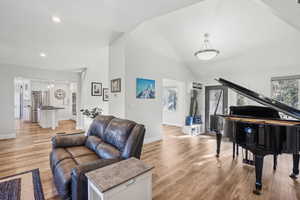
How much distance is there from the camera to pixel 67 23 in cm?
293

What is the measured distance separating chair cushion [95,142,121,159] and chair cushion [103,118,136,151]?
5cm

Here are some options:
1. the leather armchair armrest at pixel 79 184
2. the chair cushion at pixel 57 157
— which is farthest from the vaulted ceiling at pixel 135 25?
the leather armchair armrest at pixel 79 184

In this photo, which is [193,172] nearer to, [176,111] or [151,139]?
[151,139]

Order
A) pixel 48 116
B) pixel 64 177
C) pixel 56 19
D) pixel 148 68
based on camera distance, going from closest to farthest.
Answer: pixel 64 177 < pixel 56 19 < pixel 148 68 < pixel 48 116

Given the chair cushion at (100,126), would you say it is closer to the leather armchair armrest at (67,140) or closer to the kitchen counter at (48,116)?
the leather armchair armrest at (67,140)

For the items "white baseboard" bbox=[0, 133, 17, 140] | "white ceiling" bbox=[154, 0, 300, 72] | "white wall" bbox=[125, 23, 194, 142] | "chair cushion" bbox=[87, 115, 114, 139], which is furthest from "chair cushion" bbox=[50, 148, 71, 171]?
"white baseboard" bbox=[0, 133, 17, 140]

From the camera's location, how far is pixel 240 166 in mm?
2900

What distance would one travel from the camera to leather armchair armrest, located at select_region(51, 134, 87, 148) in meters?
2.48

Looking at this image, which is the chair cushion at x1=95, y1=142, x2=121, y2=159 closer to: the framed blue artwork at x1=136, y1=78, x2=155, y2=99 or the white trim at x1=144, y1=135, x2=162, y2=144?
the framed blue artwork at x1=136, y1=78, x2=155, y2=99

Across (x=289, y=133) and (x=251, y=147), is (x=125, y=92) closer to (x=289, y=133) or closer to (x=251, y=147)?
(x=251, y=147)

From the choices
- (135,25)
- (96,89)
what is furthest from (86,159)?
(96,89)

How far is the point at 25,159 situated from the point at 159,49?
14.8ft

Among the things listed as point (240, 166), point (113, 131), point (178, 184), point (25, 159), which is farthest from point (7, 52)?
point (240, 166)

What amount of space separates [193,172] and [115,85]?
2.79 m
